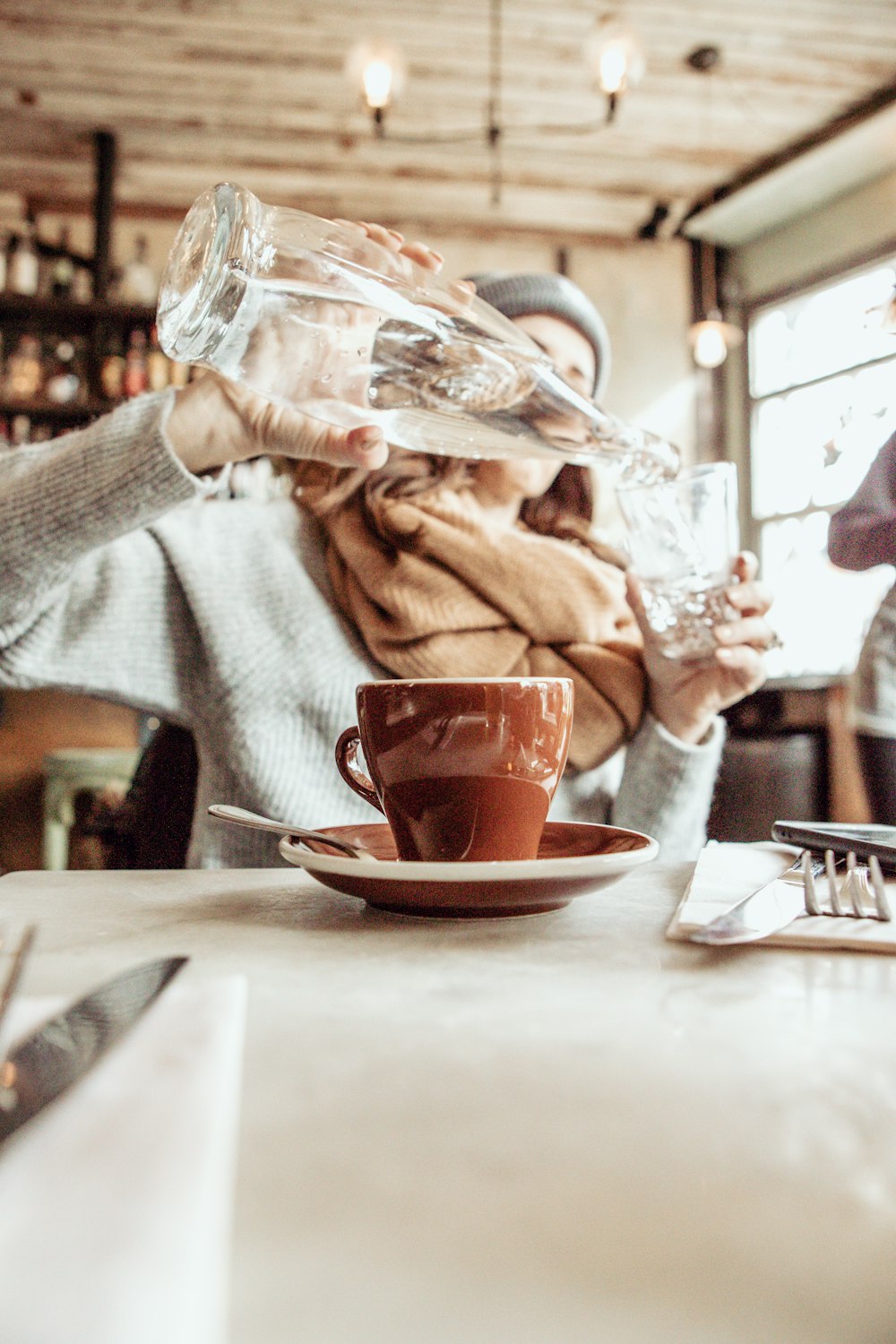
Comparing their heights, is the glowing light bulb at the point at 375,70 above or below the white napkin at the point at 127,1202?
above

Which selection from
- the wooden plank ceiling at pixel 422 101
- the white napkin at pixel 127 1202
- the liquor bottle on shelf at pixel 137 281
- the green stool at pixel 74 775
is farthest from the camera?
the liquor bottle on shelf at pixel 137 281

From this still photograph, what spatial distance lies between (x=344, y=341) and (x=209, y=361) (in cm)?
10

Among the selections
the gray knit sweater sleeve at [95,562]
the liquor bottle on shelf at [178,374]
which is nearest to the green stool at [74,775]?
the liquor bottle on shelf at [178,374]

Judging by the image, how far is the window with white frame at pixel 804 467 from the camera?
427 cm

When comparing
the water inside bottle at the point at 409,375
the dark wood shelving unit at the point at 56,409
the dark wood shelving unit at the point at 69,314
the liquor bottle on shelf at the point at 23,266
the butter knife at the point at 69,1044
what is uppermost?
the liquor bottle on shelf at the point at 23,266

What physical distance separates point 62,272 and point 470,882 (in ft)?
13.1

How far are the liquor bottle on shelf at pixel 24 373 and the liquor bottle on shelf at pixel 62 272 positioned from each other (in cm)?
31

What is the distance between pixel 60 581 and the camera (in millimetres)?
777

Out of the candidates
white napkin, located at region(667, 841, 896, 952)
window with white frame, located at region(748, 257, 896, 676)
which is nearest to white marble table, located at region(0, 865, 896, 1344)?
white napkin, located at region(667, 841, 896, 952)

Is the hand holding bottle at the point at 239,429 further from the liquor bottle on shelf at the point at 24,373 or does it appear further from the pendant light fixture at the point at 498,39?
the liquor bottle on shelf at the point at 24,373

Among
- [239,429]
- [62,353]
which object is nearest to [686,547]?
[239,429]

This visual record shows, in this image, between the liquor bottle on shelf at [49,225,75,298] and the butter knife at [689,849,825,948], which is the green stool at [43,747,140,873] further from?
the butter knife at [689,849,825,948]

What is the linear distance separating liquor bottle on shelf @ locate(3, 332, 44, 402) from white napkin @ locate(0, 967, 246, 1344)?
3705 millimetres

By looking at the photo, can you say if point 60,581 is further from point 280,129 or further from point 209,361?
point 280,129
